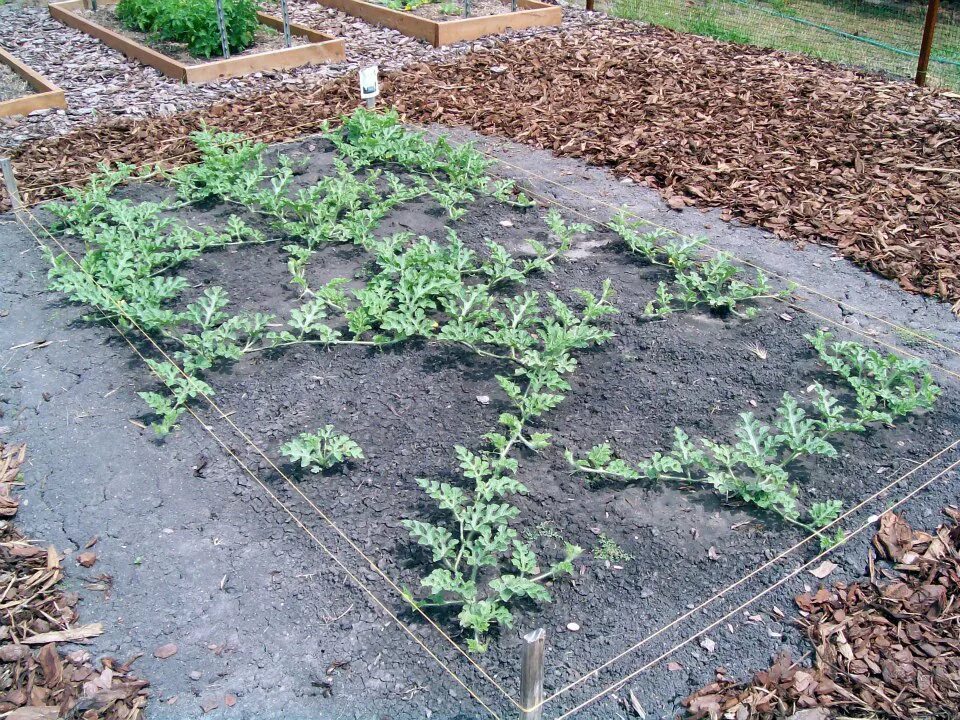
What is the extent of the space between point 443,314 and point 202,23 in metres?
6.14

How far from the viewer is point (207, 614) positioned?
337 cm

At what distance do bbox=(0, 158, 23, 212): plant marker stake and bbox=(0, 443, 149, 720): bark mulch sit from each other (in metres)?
3.52

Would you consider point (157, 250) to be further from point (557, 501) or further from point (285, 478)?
point (557, 501)

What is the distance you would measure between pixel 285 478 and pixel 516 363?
1.42 metres

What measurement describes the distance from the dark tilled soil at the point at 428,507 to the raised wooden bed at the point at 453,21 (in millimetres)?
5928

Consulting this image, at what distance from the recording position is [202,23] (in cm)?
938

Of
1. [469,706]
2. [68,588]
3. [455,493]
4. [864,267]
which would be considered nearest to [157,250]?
[68,588]

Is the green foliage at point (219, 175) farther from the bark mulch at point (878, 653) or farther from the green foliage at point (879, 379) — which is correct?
the bark mulch at point (878, 653)

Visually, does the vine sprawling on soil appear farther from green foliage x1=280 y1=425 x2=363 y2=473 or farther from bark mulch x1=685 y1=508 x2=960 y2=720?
bark mulch x1=685 y1=508 x2=960 y2=720

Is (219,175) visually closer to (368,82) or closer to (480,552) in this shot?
(368,82)

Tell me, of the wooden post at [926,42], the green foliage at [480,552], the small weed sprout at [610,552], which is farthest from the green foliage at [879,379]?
the wooden post at [926,42]

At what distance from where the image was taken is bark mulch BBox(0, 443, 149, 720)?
Result: 3016 millimetres

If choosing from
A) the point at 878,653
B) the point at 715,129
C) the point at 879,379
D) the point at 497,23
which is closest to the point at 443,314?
the point at 879,379

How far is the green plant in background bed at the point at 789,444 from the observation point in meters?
3.80
